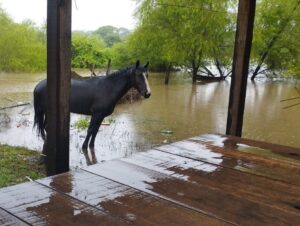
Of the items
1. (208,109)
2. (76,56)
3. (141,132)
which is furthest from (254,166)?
(76,56)

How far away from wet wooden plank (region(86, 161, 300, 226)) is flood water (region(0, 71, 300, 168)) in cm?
328

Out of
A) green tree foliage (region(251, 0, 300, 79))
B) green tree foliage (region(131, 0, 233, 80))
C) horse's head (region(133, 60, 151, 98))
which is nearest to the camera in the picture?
horse's head (region(133, 60, 151, 98))

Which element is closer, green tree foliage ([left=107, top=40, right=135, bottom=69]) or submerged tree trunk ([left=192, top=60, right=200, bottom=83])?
submerged tree trunk ([left=192, top=60, right=200, bottom=83])

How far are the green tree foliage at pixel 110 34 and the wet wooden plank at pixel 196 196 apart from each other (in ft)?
69.0

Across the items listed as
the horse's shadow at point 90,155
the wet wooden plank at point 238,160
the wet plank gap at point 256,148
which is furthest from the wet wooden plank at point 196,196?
the horse's shadow at point 90,155

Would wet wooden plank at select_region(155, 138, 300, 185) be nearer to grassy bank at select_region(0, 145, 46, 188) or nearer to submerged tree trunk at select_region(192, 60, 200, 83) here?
grassy bank at select_region(0, 145, 46, 188)

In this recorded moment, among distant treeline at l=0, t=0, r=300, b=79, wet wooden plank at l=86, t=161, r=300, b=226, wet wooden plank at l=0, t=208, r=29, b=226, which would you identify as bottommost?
wet wooden plank at l=86, t=161, r=300, b=226

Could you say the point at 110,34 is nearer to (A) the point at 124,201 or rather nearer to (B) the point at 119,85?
(B) the point at 119,85

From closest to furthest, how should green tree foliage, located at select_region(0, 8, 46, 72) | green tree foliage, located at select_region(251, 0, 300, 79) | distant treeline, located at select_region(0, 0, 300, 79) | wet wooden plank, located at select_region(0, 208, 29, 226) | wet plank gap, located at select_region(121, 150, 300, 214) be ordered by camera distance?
1. wet wooden plank, located at select_region(0, 208, 29, 226)
2. wet plank gap, located at select_region(121, 150, 300, 214)
3. green tree foliage, located at select_region(0, 8, 46, 72)
4. distant treeline, located at select_region(0, 0, 300, 79)
5. green tree foliage, located at select_region(251, 0, 300, 79)

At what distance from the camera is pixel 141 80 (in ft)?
15.5

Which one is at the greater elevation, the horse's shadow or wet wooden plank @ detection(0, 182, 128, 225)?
wet wooden plank @ detection(0, 182, 128, 225)

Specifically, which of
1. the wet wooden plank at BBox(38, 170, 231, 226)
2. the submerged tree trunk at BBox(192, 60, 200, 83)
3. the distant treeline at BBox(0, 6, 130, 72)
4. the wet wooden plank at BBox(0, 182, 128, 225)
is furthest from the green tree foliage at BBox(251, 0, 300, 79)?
the wet wooden plank at BBox(0, 182, 128, 225)

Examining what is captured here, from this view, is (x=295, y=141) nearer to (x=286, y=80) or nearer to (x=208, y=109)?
(x=208, y=109)

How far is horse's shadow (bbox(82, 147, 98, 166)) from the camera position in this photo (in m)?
4.84
